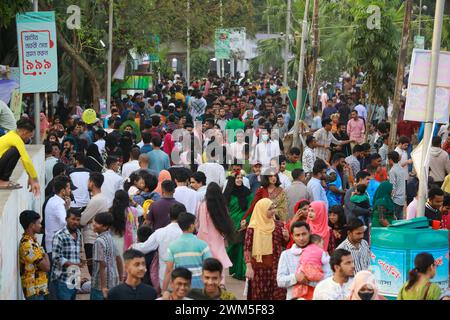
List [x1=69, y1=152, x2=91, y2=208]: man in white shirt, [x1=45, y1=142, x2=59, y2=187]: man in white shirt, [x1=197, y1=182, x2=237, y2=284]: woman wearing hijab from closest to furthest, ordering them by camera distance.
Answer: [x1=197, y1=182, x2=237, y2=284]: woman wearing hijab
[x1=69, y1=152, x2=91, y2=208]: man in white shirt
[x1=45, y1=142, x2=59, y2=187]: man in white shirt

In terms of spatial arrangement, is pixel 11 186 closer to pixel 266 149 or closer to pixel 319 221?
pixel 319 221

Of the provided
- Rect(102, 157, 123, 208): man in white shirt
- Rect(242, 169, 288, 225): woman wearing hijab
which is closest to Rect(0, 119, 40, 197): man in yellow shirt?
Rect(102, 157, 123, 208): man in white shirt

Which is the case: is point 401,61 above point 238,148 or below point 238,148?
above

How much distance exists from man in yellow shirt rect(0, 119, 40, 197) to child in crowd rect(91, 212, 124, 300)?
1.57 metres

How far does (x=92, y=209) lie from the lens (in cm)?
1255

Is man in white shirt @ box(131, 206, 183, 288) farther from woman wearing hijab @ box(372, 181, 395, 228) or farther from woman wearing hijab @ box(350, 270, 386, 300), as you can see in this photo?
woman wearing hijab @ box(372, 181, 395, 228)

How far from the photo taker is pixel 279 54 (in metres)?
56.8

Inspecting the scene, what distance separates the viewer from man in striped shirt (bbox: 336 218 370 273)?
1097cm

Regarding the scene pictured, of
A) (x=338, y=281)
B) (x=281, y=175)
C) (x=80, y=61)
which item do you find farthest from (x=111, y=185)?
(x=80, y=61)

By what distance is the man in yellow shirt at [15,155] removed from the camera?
12.4m

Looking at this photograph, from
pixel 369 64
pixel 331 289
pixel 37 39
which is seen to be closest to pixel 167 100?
pixel 369 64

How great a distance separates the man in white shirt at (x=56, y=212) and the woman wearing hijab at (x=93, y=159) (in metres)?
3.58

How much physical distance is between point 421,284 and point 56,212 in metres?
5.00

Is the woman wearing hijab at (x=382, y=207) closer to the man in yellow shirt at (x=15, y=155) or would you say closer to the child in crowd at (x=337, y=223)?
the child in crowd at (x=337, y=223)
